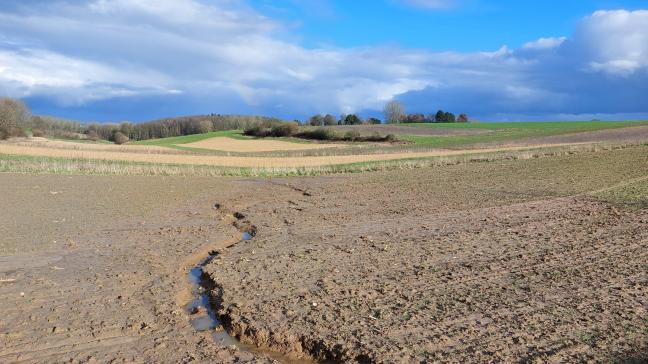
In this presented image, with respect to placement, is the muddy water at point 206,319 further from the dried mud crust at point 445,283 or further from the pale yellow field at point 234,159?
the pale yellow field at point 234,159

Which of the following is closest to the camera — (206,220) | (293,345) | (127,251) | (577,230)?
(293,345)

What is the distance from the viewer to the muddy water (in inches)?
235

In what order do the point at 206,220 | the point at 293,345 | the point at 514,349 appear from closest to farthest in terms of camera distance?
the point at 514,349 < the point at 293,345 < the point at 206,220

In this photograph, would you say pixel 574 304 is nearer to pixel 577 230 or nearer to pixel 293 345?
pixel 293 345

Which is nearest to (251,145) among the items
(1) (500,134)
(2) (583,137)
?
(1) (500,134)

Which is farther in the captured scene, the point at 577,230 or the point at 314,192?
the point at 314,192

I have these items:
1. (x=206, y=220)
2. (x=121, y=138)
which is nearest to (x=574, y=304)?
(x=206, y=220)

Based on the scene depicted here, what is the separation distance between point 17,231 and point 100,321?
7.12 m

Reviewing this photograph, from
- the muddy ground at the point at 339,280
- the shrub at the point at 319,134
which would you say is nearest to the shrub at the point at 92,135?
the shrub at the point at 319,134

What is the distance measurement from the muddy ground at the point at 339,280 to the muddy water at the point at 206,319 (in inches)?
5.5

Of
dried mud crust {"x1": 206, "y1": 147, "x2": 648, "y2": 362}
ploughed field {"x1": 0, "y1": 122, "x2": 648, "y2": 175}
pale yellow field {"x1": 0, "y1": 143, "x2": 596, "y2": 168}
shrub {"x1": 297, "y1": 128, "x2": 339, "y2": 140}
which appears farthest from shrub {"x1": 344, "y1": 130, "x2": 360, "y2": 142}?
dried mud crust {"x1": 206, "y1": 147, "x2": 648, "y2": 362}

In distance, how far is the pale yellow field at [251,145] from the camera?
71200mm

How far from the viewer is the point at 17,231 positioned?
12500mm

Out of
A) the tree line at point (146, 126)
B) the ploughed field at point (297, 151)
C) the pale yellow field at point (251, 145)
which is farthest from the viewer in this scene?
the tree line at point (146, 126)
